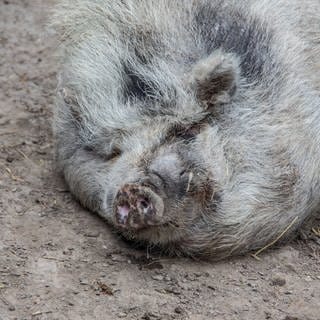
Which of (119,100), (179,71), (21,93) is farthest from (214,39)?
(21,93)

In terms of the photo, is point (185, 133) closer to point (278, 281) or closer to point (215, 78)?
point (215, 78)

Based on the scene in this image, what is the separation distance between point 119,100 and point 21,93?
49.6 inches

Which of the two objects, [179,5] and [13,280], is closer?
[13,280]

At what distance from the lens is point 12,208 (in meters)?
3.86

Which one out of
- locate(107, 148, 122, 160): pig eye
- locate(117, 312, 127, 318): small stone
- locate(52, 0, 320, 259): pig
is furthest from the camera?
locate(107, 148, 122, 160): pig eye

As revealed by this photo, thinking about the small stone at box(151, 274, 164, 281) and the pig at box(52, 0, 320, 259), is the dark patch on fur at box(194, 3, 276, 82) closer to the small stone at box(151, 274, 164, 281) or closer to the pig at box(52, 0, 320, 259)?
the pig at box(52, 0, 320, 259)

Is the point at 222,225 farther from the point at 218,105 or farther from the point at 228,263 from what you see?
the point at 218,105

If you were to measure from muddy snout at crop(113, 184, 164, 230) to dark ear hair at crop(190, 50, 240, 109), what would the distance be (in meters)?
0.49

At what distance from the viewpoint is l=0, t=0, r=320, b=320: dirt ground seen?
3309mm

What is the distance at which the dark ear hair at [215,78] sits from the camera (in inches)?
139

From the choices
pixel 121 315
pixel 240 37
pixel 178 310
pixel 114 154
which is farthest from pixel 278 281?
pixel 240 37

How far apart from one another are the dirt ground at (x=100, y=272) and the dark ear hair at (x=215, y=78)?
678 millimetres

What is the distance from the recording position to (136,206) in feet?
10.8

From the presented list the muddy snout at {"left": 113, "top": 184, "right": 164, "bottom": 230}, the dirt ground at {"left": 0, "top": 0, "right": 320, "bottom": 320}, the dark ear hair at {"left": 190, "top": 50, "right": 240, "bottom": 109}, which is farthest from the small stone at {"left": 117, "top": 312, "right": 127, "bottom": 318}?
the dark ear hair at {"left": 190, "top": 50, "right": 240, "bottom": 109}
